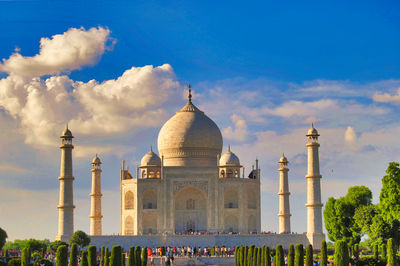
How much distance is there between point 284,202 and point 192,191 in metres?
5.79

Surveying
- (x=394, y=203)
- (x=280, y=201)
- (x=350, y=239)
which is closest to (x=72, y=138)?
(x=280, y=201)

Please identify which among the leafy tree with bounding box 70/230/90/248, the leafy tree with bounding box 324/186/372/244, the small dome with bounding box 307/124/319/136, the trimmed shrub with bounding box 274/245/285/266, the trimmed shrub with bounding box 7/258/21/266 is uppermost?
the small dome with bounding box 307/124/319/136

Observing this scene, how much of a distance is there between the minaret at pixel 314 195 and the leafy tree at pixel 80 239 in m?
12.6

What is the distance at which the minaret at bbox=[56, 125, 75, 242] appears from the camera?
41.5 m

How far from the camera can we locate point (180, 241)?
42094 millimetres

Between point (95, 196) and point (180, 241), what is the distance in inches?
278

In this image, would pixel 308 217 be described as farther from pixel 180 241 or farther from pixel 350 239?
pixel 180 241

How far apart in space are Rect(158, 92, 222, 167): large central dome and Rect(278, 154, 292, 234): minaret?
445 centimetres

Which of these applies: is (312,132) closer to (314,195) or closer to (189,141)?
(314,195)

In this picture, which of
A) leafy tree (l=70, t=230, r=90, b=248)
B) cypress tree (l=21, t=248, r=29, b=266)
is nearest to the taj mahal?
leafy tree (l=70, t=230, r=90, b=248)

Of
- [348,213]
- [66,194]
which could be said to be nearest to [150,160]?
[66,194]

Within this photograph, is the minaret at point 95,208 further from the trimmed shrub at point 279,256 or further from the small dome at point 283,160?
the trimmed shrub at point 279,256

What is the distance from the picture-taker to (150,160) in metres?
47.0

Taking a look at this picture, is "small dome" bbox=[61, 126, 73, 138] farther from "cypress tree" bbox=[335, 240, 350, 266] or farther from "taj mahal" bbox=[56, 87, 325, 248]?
"cypress tree" bbox=[335, 240, 350, 266]
